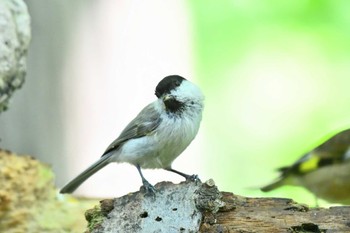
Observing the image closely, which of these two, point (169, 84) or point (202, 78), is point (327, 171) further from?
point (202, 78)

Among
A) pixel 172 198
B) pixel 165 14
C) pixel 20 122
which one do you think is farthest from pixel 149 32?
pixel 172 198

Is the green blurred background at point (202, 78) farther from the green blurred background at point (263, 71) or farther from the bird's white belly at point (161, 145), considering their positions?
the bird's white belly at point (161, 145)

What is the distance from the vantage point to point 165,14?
5453 millimetres

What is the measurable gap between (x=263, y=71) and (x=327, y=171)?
9.12 ft

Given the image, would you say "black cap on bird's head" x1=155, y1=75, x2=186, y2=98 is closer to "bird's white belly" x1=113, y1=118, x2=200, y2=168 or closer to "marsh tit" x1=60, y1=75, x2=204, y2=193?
"marsh tit" x1=60, y1=75, x2=204, y2=193

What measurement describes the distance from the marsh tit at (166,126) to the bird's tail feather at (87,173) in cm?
20

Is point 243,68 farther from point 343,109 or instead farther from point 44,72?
point 44,72

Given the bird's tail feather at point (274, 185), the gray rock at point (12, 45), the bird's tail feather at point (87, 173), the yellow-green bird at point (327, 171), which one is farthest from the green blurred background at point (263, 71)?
the bird's tail feather at point (87, 173)

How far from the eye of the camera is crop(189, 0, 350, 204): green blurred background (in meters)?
6.44

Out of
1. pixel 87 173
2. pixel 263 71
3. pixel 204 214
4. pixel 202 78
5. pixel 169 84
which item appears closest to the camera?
pixel 204 214

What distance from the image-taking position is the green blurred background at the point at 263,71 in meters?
6.44

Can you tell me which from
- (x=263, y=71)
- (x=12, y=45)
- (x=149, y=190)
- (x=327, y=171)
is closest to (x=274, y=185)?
(x=327, y=171)

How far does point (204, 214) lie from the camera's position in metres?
2.75

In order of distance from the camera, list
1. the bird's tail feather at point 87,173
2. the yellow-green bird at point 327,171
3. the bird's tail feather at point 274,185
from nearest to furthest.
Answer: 1. the bird's tail feather at point 87,173
2. the yellow-green bird at point 327,171
3. the bird's tail feather at point 274,185
